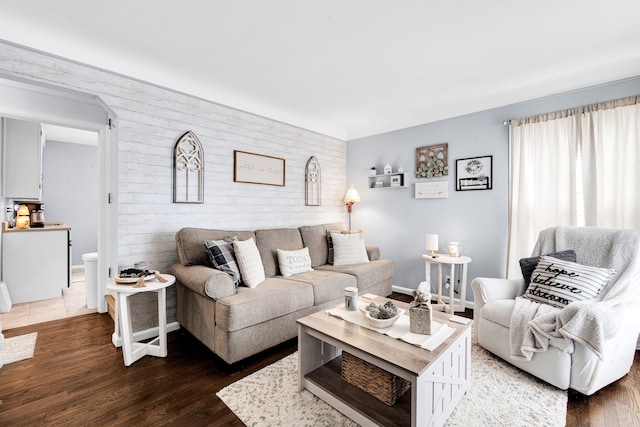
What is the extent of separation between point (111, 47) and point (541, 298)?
3934 mm

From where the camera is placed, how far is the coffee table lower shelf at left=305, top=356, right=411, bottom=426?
1.54 meters

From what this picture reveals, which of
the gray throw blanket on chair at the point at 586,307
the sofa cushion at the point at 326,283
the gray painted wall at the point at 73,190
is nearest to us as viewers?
the gray throw blanket on chair at the point at 586,307

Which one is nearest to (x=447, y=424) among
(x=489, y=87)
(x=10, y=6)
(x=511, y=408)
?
(x=511, y=408)

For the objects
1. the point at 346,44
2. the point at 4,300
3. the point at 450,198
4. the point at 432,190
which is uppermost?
the point at 346,44

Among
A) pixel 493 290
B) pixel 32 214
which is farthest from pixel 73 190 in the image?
pixel 493 290

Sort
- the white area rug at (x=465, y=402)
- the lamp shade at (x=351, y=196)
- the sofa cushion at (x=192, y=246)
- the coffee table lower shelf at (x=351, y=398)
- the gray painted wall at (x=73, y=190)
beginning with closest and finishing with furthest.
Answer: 1. the coffee table lower shelf at (x=351, y=398)
2. the white area rug at (x=465, y=402)
3. the sofa cushion at (x=192, y=246)
4. the lamp shade at (x=351, y=196)
5. the gray painted wall at (x=73, y=190)

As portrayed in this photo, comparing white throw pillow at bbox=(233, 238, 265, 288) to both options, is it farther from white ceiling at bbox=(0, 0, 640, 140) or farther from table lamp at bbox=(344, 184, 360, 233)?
table lamp at bbox=(344, 184, 360, 233)

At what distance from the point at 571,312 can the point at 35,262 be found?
5512mm

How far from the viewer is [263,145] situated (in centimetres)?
366

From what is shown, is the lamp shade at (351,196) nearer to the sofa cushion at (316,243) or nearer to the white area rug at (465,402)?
the sofa cushion at (316,243)

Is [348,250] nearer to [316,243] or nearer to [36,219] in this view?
[316,243]

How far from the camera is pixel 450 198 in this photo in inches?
145

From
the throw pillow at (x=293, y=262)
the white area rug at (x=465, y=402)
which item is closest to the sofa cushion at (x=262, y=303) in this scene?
the throw pillow at (x=293, y=262)

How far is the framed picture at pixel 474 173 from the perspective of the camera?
3.36 meters
